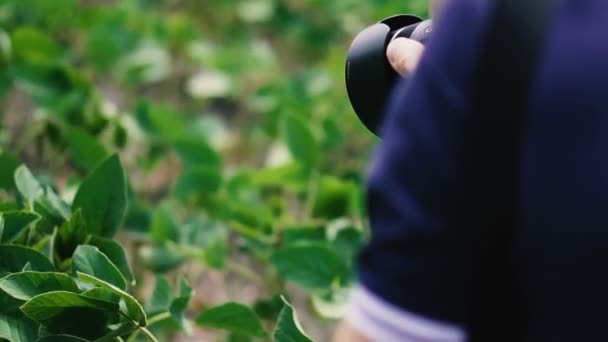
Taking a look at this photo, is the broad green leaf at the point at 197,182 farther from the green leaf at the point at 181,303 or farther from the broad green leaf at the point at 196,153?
the green leaf at the point at 181,303

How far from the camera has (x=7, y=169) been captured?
3.93 feet

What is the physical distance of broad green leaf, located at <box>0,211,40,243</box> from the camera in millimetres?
1004

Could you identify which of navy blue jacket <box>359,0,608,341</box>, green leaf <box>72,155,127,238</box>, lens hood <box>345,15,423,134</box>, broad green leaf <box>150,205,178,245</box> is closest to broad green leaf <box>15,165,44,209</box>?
green leaf <box>72,155,127,238</box>

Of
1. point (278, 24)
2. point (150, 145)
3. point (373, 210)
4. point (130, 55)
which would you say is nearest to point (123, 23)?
point (130, 55)

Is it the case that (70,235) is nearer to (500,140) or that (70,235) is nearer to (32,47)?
(500,140)

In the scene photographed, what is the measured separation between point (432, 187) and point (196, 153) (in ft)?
3.34

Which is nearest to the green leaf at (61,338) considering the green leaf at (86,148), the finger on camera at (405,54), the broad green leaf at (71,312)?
the broad green leaf at (71,312)

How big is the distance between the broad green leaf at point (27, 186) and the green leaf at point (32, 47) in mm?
614

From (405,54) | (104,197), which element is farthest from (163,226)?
(405,54)

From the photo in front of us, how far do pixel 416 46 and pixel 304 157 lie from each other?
75 cm

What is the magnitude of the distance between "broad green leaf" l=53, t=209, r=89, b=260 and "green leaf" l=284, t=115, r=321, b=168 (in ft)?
1.56

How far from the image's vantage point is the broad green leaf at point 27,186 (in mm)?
1069

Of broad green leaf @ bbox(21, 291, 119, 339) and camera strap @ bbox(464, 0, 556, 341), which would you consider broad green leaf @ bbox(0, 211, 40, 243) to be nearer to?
broad green leaf @ bbox(21, 291, 119, 339)

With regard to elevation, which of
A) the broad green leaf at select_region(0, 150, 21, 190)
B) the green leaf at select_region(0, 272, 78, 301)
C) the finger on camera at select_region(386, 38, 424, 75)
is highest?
the finger on camera at select_region(386, 38, 424, 75)
